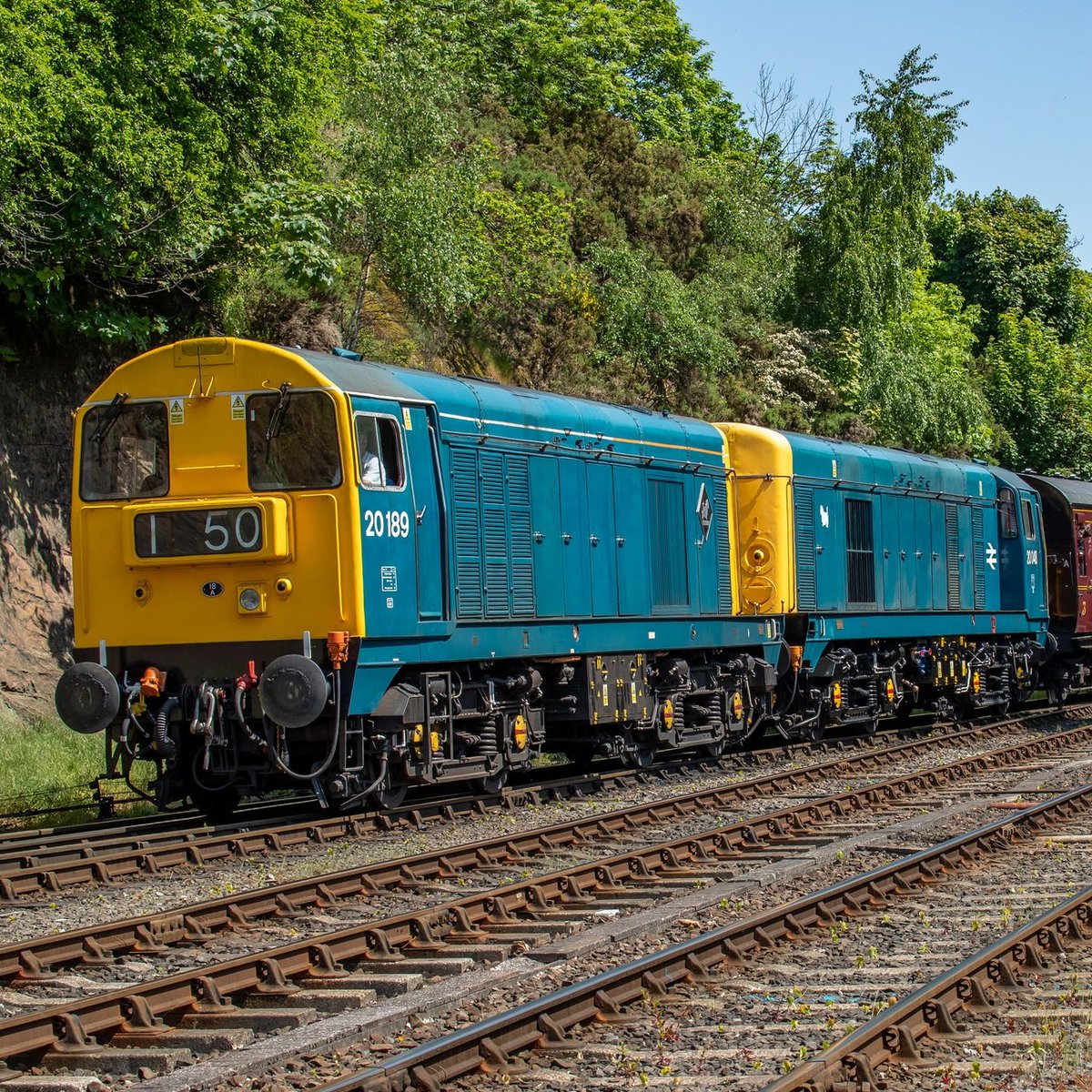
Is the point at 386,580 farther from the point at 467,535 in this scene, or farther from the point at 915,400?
the point at 915,400

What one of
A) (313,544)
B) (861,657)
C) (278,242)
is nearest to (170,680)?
(313,544)

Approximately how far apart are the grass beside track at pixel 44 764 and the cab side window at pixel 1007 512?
15437mm

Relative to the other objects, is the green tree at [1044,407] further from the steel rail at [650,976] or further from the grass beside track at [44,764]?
the steel rail at [650,976]

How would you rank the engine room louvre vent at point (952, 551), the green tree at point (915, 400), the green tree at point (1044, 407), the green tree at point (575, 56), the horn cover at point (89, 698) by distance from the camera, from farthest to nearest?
1. the green tree at point (1044, 407)
2. the green tree at point (575, 56)
3. the green tree at point (915, 400)
4. the engine room louvre vent at point (952, 551)
5. the horn cover at point (89, 698)

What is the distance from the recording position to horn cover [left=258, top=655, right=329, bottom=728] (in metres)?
11.4

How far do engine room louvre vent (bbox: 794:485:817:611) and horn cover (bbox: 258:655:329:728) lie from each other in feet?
30.4

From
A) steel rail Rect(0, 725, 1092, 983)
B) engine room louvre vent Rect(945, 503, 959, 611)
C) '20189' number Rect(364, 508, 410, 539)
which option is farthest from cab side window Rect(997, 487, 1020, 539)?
'20189' number Rect(364, 508, 410, 539)

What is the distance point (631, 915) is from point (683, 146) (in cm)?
3998

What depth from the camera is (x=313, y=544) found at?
11984 mm

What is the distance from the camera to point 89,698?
1202cm

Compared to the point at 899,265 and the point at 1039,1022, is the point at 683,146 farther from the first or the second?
the point at 1039,1022

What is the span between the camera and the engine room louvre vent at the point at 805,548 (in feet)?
63.4

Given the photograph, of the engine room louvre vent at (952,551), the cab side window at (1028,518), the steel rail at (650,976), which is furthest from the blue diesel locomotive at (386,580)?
the cab side window at (1028,518)

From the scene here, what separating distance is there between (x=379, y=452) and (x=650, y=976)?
605 centimetres
